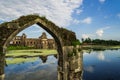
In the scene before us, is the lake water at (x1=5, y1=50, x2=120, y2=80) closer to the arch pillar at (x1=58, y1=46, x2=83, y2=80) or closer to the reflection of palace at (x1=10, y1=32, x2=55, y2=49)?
the arch pillar at (x1=58, y1=46, x2=83, y2=80)

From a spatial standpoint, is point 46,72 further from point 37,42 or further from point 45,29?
point 37,42

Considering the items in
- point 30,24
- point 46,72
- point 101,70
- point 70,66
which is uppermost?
point 30,24

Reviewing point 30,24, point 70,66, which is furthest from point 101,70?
point 30,24

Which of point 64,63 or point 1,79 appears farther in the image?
point 64,63

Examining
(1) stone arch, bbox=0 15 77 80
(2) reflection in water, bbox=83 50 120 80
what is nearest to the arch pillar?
(1) stone arch, bbox=0 15 77 80

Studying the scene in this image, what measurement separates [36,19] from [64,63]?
321 cm

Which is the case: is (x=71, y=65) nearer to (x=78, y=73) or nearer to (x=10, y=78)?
(x=78, y=73)

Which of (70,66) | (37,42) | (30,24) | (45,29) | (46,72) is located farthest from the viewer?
(37,42)

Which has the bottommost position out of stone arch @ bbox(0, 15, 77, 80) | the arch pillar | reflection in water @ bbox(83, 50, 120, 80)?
reflection in water @ bbox(83, 50, 120, 80)

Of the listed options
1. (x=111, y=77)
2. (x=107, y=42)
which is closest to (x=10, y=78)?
(x=111, y=77)

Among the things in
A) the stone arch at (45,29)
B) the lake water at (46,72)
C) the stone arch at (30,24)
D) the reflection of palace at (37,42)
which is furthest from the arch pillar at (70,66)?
the reflection of palace at (37,42)

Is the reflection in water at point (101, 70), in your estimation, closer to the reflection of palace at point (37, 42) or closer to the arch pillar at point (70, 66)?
the arch pillar at point (70, 66)

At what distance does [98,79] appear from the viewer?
60.3 feet

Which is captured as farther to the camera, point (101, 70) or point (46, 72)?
point (101, 70)
